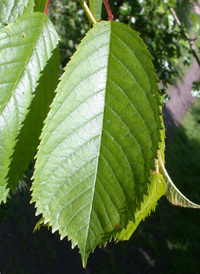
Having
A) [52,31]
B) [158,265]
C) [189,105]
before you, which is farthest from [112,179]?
[189,105]

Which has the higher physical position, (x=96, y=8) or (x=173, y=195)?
(x=96, y=8)

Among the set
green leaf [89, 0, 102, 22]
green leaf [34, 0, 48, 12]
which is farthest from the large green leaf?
green leaf [34, 0, 48, 12]

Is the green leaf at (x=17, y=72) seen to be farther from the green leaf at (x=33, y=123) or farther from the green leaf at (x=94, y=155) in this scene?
the green leaf at (x=94, y=155)

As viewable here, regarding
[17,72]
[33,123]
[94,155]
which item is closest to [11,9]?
[17,72]

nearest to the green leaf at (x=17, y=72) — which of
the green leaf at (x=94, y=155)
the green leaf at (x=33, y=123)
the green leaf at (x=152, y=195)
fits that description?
the green leaf at (x=33, y=123)

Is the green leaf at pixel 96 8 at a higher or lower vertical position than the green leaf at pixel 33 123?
higher

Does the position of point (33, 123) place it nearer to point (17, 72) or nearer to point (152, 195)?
point (17, 72)
